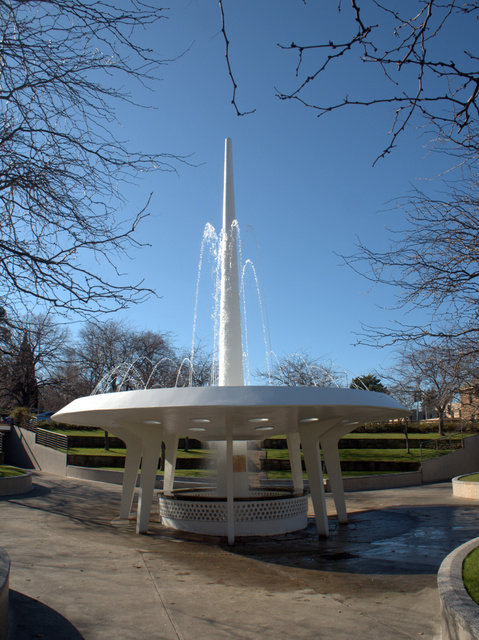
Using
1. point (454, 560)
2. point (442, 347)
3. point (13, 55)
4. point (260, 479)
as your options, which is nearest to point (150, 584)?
point (454, 560)

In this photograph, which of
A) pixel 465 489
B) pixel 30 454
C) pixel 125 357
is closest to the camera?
pixel 465 489

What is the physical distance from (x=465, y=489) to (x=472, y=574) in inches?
581

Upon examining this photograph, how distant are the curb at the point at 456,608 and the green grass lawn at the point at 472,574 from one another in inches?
2.2

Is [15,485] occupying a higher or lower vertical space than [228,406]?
lower

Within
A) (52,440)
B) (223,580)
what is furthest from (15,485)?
(223,580)

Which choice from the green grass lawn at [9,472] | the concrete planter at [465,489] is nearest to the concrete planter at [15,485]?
the green grass lawn at [9,472]

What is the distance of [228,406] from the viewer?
34.1 ft

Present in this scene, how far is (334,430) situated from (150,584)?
8614 millimetres

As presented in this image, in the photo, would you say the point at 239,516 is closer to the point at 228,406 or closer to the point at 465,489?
the point at 228,406

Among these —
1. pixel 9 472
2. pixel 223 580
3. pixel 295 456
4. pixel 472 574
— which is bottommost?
pixel 223 580

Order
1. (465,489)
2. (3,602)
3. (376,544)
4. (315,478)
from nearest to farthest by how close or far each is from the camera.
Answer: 1. (3,602)
2. (376,544)
3. (315,478)
4. (465,489)

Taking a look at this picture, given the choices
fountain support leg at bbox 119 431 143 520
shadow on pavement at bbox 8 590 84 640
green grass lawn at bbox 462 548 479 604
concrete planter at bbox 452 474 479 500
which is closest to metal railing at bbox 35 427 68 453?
fountain support leg at bbox 119 431 143 520

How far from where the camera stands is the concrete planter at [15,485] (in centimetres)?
1925

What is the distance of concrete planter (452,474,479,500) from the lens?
19.1 metres
